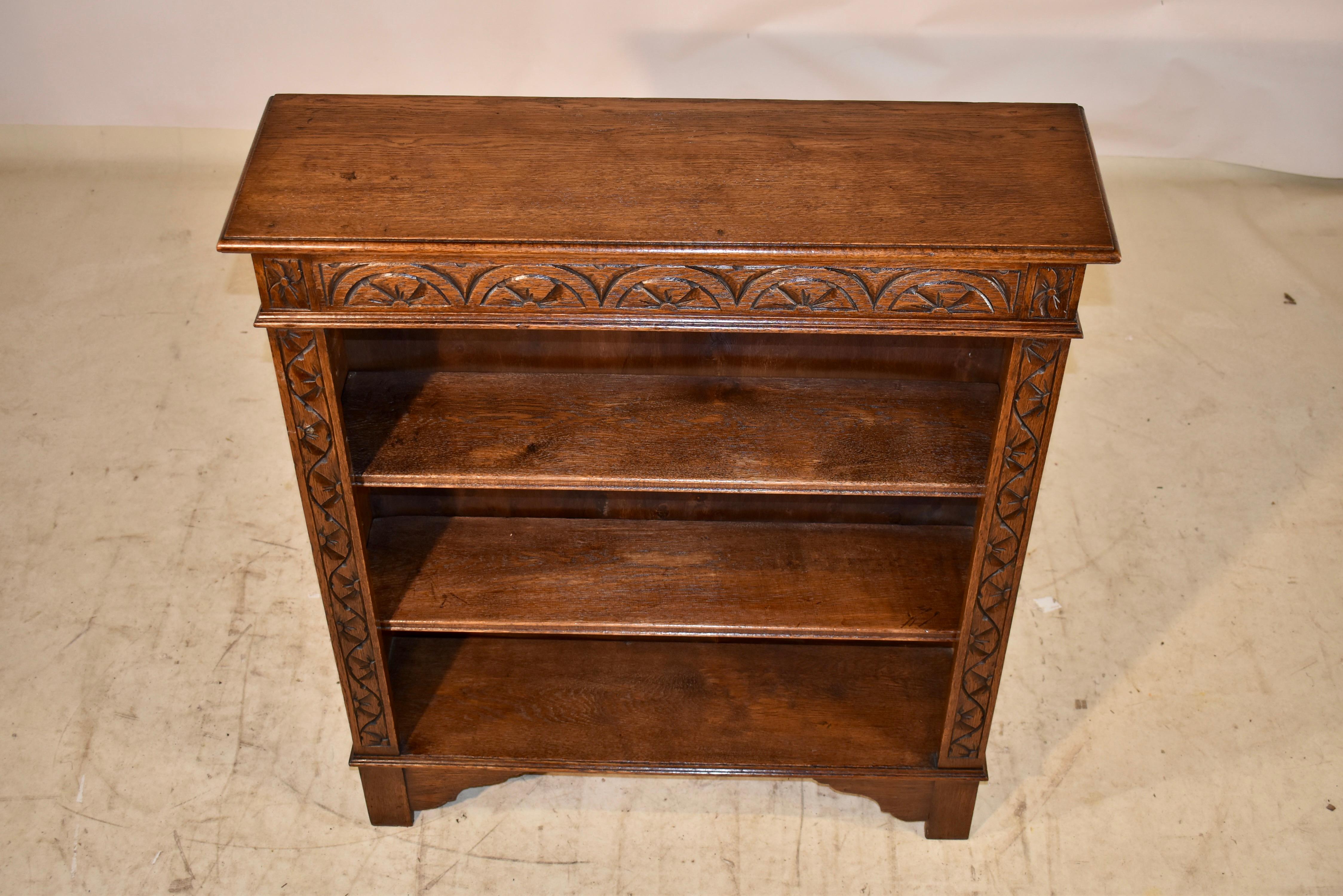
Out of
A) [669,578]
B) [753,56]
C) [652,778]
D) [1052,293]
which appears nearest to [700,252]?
[1052,293]

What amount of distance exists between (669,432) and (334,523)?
23.3 inches

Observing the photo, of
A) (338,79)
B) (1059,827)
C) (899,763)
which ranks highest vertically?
(338,79)

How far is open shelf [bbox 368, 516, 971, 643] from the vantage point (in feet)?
8.60

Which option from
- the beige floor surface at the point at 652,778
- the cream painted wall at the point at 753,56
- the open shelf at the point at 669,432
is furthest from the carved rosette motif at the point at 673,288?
the cream painted wall at the point at 753,56

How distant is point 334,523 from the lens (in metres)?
2.36

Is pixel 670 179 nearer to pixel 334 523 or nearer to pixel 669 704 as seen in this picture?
pixel 334 523

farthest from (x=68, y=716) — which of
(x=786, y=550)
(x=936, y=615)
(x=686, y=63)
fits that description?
(x=686, y=63)

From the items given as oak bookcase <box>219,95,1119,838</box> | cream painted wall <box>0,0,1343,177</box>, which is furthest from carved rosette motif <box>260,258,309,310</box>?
cream painted wall <box>0,0,1343,177</box>

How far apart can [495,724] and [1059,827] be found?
3.90 ft

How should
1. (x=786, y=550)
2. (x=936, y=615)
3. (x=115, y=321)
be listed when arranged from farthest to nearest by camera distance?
(x=115, y=321)
(x=786, y=550)
(x=936, y=615)

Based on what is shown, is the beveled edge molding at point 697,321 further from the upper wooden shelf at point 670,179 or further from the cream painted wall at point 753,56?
the cream painted wall at point 753,56

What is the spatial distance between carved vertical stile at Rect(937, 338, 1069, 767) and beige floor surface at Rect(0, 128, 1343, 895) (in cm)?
40

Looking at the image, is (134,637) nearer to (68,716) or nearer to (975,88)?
(68,716)

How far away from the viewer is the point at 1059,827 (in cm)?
293
